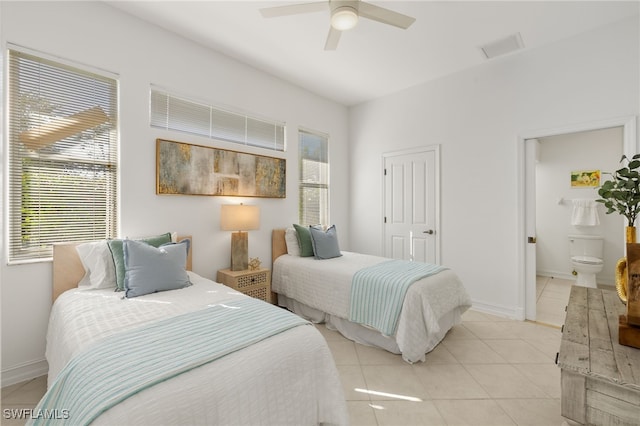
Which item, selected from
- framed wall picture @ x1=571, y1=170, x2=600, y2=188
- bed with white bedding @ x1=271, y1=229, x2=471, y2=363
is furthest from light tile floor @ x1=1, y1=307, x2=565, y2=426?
framed wall picture @ x1=571, y1=170, x2=600, y2=188

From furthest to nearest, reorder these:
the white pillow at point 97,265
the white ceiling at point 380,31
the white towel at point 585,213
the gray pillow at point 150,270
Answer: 1. the white towel at point 585,213
2. the white ceiling at point 380,31
3. the white pillow at point 97,265
4. the gray pillow at point 150,270

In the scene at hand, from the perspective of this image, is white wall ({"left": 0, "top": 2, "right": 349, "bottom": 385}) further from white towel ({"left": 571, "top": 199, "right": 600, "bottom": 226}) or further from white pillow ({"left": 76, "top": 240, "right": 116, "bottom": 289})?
white towel ({"left": 571, "top": 199, "right": 600, "bottom": 226})

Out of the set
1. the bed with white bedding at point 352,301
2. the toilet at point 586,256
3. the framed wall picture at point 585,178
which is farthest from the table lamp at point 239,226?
the framed wall picture at point 585,178

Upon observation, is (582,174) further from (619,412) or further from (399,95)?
(619,412)

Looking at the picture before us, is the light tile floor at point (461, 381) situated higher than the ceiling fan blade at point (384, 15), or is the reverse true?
the ceiling fan blade at point (384, 15)

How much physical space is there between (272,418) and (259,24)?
316 centimetres

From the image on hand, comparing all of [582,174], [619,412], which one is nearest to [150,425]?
[619,412]

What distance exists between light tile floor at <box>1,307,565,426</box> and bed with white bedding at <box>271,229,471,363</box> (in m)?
0.14

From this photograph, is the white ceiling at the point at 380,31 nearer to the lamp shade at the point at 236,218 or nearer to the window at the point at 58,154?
the window at the point at 58,154

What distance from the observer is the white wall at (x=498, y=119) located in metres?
2.71

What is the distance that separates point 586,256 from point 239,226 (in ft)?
16.8

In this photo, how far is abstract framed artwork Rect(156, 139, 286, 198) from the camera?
2.78m

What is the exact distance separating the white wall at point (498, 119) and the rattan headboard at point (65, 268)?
404cm

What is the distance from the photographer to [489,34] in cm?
284
